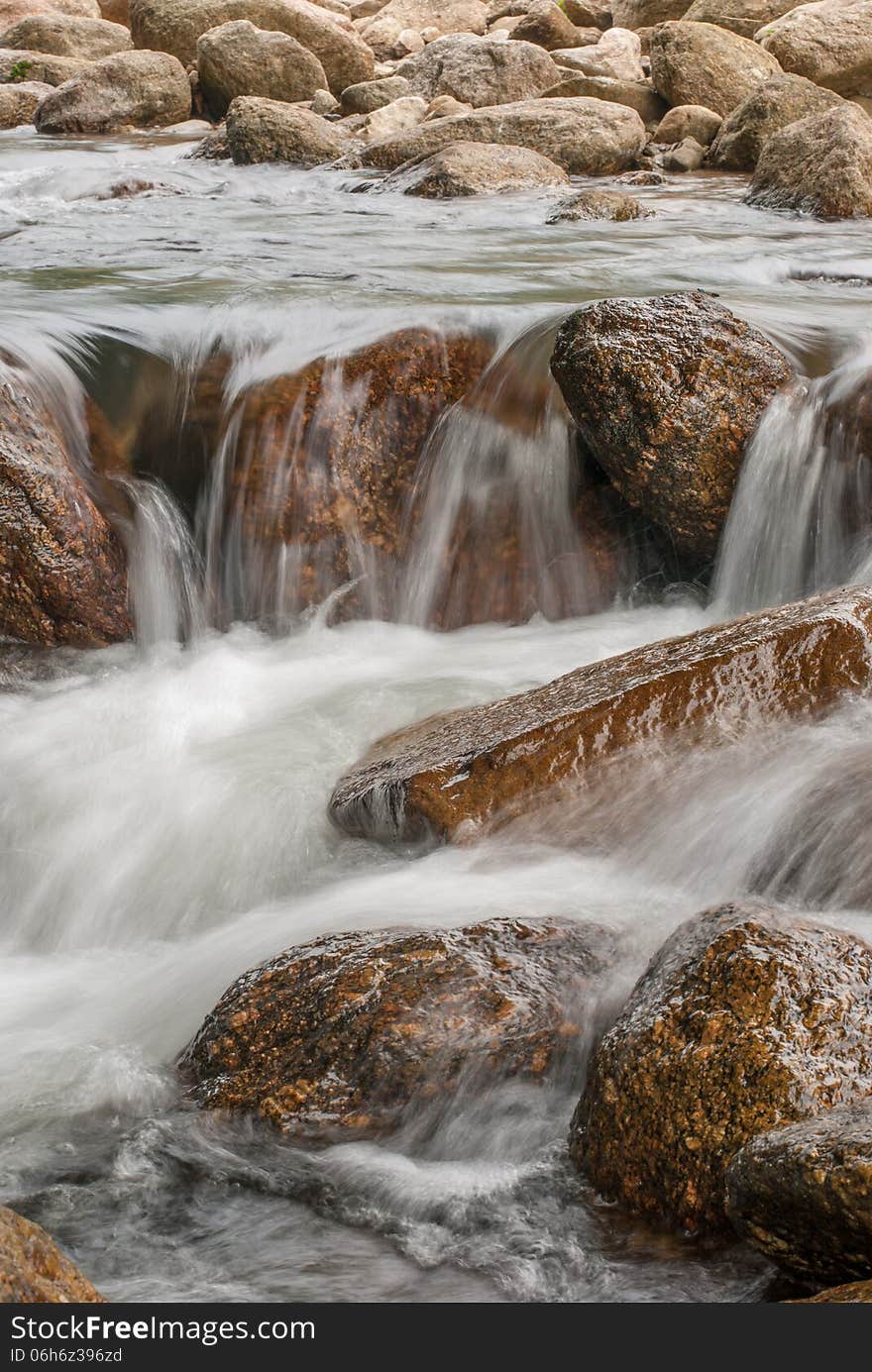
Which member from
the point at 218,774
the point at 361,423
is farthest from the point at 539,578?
the point at 218,774

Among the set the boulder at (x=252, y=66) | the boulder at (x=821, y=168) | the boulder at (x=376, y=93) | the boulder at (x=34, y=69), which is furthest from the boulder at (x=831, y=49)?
the boulder at (x=34, y=69)

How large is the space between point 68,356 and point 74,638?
1535 millimetres

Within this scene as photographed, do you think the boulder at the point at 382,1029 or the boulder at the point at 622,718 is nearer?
the boulder at the point at 382,1029

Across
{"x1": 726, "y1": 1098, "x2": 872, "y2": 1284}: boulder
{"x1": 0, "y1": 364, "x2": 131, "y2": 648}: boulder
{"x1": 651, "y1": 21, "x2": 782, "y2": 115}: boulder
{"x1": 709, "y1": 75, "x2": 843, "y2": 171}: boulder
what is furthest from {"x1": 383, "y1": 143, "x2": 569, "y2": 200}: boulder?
{"x1": 726, "y1": 1098, "x2": 872, "y2": 1284}: boulder

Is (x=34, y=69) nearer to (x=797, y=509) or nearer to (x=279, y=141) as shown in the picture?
(x=279, y=141)

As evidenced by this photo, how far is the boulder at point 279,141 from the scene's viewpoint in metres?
15.3

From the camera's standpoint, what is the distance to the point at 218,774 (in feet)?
16.2

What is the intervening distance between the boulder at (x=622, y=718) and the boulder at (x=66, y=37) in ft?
73.0

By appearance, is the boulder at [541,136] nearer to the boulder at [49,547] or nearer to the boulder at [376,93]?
the boulder at [376,93]

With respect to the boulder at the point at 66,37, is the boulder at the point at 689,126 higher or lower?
lower

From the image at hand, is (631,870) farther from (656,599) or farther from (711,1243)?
(656,599)

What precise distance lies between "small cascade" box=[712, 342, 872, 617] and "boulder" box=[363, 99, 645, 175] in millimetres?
9510

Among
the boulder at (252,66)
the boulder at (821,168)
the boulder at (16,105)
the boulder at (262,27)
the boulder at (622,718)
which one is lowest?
the boulder at (622,718)

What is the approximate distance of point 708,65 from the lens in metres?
17.2
